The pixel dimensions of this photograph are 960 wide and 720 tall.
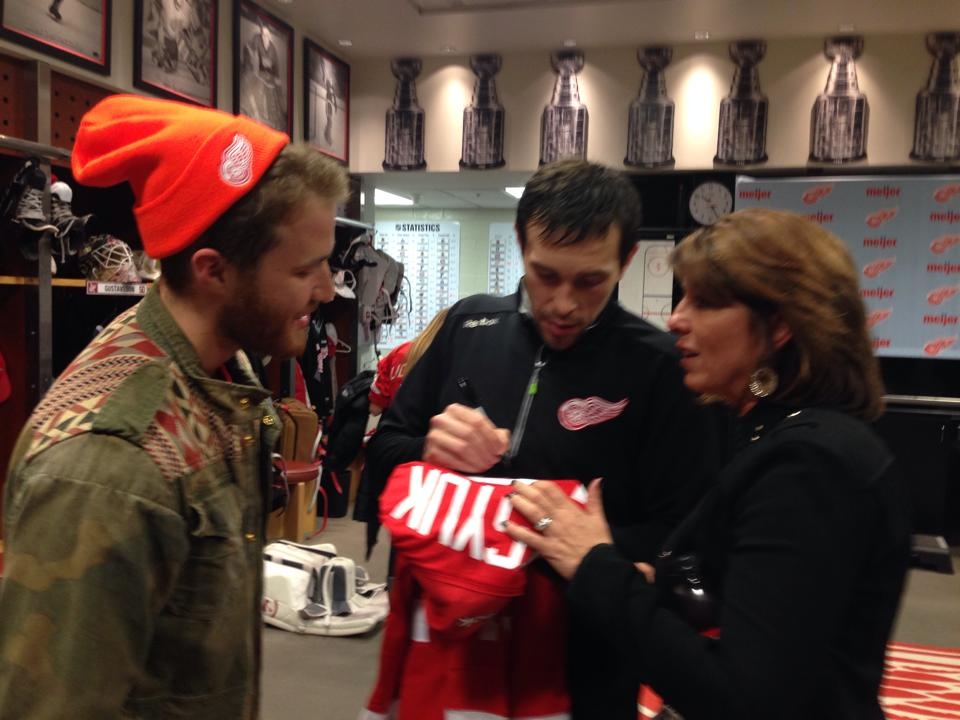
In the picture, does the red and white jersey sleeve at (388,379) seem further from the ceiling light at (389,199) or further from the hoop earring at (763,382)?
the ceiling light at (389,199)

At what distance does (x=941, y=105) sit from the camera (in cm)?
562

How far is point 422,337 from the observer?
10.2 ft

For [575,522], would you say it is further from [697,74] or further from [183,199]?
[697,74]

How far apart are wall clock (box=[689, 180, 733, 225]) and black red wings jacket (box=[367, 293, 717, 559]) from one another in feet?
16.5

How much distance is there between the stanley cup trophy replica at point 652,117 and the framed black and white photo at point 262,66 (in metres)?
2.67

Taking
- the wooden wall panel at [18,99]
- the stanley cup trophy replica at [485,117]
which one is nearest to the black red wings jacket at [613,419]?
the wooden wall panel at [18,99]

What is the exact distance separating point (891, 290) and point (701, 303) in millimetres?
5538

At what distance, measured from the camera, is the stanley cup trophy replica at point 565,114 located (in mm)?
6176

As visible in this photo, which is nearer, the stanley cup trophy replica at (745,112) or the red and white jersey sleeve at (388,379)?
the red and white jersey sleeve at (388,379)

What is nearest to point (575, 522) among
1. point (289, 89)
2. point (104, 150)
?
point (104, 150)

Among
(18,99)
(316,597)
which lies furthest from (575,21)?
(316,597)

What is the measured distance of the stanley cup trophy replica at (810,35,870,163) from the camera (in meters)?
5.71

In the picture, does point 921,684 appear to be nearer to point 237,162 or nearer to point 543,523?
point 543,523

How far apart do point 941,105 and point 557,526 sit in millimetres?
5915
